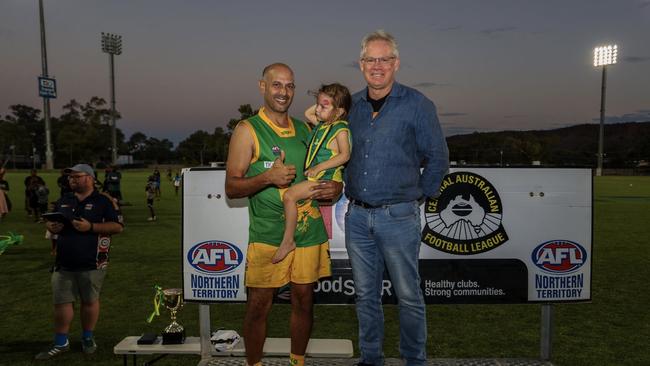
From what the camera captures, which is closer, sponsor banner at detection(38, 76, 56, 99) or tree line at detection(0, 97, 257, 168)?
sponsor banner at detection(38, 76, 56, 99)

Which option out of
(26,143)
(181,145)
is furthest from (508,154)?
(26,143)

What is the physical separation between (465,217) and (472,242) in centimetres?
23

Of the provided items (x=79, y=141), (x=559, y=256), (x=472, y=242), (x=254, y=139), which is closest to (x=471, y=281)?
(x=472, y=242)

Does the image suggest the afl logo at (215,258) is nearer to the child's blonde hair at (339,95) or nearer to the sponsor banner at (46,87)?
the child's blonde hair at (339,95)

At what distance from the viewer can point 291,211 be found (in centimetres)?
314

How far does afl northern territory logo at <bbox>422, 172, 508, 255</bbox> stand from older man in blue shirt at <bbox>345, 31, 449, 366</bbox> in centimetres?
81

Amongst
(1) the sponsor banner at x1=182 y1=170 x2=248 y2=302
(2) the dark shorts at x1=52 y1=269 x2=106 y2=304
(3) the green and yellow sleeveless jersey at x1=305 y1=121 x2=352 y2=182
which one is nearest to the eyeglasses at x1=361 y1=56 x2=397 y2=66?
(3) the green and yellow sleeveless jersey at x1=305 y1=121 x2=352 y2=182

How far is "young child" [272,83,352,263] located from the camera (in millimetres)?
3139

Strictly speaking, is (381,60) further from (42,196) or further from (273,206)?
(42,196)

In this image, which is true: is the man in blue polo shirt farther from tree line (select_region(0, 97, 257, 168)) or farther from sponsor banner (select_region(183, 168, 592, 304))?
tree line (select_region(0, 97, 257, 168))

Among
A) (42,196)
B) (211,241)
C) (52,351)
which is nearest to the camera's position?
(211,241)

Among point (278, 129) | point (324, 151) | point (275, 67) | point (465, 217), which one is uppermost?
point (275, 67)

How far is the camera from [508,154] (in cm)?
15312

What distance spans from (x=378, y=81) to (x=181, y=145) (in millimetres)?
164584
